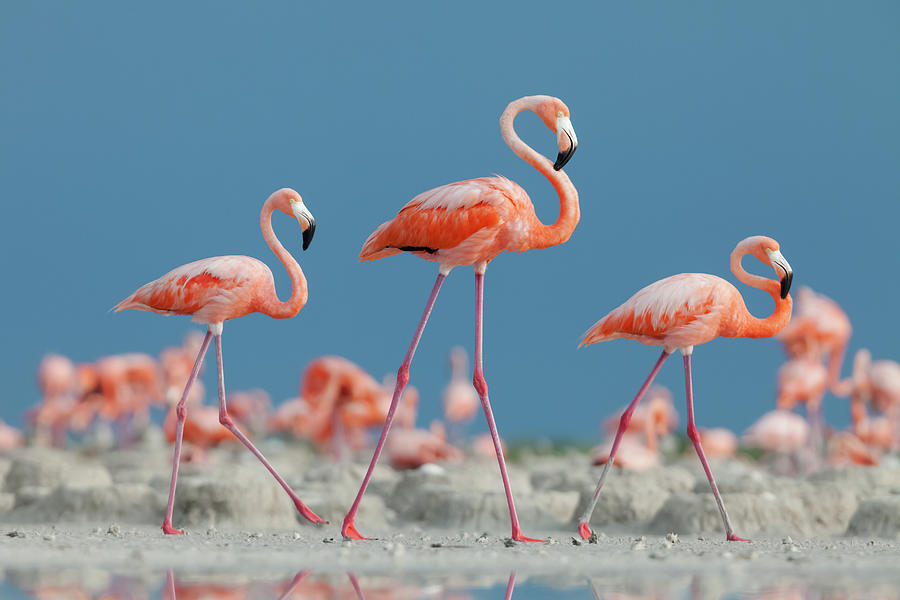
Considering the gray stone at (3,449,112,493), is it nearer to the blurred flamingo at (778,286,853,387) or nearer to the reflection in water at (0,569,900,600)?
the reflection in water at (0,569,900,600)

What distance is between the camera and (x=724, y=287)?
Result: 24.3 feet

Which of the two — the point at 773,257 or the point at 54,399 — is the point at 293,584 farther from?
the point at 54,399

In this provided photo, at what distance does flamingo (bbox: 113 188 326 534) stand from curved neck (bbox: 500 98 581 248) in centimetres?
152

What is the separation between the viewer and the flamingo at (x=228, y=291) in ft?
25.4

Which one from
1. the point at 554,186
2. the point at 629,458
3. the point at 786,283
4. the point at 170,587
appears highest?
the point at 554,186

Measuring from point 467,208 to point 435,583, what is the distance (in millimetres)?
2775

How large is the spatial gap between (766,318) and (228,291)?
3668 mm

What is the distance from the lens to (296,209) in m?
7.82

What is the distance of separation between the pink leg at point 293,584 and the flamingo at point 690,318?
242 centimetres

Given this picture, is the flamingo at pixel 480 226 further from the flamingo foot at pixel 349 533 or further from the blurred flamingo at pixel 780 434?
the blurred flamingo at pixel 780 434

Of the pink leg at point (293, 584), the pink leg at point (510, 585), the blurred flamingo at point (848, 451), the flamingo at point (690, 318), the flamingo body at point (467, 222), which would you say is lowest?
the pink leg at point (293, 584)

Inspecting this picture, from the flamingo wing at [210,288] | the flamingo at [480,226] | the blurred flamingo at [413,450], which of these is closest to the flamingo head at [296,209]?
the flamingo wing at [210,288]

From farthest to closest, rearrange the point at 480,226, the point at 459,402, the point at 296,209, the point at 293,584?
the point at 459,402 < the point at 296,209 < the point at 480,226 < the point at 293,584

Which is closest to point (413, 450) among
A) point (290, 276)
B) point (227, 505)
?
point (227, 505)
